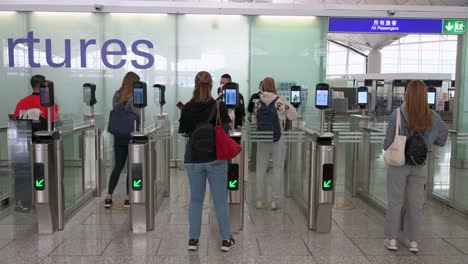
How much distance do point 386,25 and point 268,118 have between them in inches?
167

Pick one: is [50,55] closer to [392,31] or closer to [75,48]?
[75,48]

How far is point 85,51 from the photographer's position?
28.5 ft

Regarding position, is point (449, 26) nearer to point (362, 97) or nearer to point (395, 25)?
point (395, 25)

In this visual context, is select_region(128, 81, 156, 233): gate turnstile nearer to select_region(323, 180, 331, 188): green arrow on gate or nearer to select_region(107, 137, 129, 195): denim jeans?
select_region(107, 137, 129, 195): denim jeans

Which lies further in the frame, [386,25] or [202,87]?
[386,25]

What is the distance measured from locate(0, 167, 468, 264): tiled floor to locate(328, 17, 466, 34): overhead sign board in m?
3.89

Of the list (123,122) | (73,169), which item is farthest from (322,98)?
(73,169)

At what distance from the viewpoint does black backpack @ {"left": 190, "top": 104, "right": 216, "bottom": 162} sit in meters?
4.00

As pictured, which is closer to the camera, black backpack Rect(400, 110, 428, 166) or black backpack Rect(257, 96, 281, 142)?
black backpack Rect(400, 110, 428, 166)

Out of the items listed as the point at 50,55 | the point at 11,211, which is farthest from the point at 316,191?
the point at 50,55

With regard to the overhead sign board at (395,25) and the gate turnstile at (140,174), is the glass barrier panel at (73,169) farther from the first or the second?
the overhead sign board at (395,25)

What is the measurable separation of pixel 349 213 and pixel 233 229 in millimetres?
1638

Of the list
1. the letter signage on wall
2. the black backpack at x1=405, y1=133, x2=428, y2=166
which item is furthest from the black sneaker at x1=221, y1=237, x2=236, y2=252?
the letter signage on wall

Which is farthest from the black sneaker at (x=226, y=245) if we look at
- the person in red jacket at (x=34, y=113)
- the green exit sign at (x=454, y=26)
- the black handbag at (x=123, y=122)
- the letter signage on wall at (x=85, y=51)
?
the green exit sign at (x=454, y=26)
